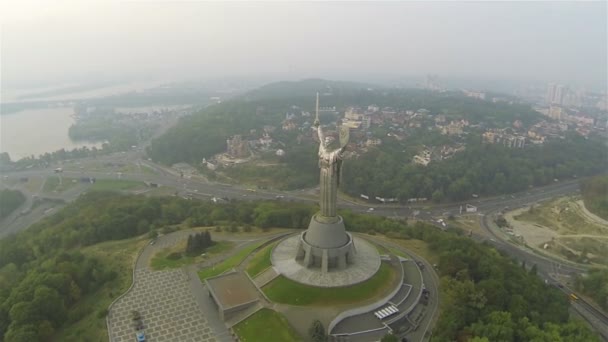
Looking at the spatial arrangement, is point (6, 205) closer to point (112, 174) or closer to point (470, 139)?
point (112, 174)

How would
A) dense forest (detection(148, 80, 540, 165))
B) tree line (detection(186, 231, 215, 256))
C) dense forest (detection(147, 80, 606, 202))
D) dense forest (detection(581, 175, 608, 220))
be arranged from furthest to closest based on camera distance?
dense forest (detection(148, 80, 540, 165))
dense forest (detection(147, 80, 606, 202))
dense forest (detection(581, 175, 608, 220))
tree line (detection(186, 231, 215, 256))

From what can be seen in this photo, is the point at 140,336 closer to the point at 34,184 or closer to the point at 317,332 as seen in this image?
the point at 317,332

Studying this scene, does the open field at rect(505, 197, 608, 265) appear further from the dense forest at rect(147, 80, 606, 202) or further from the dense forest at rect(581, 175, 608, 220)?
the dense forest at rect(147, 80, 606, 202)

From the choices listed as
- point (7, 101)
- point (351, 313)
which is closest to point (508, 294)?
point (351, 313)

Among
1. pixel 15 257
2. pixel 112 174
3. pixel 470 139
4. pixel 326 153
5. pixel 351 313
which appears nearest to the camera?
pixel 351 313

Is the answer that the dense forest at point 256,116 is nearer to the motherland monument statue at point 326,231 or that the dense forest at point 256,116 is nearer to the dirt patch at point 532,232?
the dirt patch at point 532,232

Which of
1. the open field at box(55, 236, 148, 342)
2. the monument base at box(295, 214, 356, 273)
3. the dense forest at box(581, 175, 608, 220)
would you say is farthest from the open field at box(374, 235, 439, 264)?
the dense forest at box(581, 175, 608, 220)
